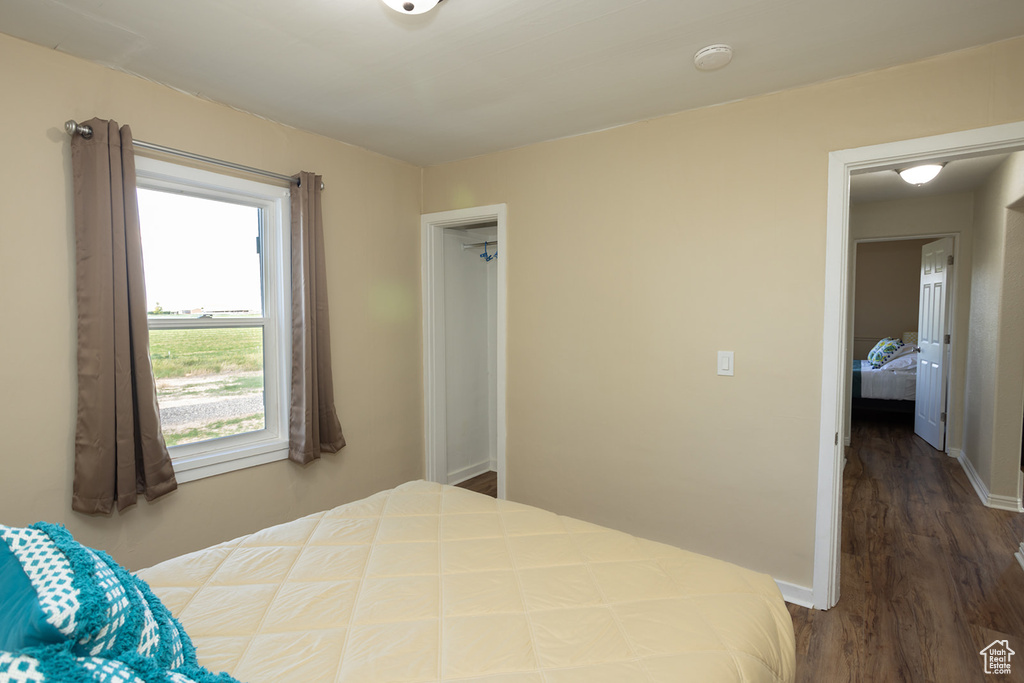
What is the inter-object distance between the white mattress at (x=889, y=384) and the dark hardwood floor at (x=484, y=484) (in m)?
4.88

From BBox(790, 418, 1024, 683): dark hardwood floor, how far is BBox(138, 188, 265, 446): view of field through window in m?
2.92

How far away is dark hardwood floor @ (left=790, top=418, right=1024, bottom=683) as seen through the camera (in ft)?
6.70

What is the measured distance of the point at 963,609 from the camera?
2.39 metres

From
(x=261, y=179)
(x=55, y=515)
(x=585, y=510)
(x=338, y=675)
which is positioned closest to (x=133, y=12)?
(x=261, y=179)

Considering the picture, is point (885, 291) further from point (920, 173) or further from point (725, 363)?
point (725, 363)

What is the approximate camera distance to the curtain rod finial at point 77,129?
202 cm

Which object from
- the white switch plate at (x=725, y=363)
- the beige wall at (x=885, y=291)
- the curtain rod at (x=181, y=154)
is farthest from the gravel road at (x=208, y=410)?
the beige wall at (x=885, y=291)

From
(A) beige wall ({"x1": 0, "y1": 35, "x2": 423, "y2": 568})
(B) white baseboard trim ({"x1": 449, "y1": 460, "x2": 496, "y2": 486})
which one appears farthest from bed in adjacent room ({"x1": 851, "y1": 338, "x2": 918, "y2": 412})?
(A) beige wall ({"x1": 0, "y1": 35, "x2": 423, "y2": 568})

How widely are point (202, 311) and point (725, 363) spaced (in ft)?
8.78

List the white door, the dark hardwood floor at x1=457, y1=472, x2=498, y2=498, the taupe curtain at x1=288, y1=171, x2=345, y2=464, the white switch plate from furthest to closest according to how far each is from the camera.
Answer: the white door → the dark hardwood floor at x1=457, y1=472, x2=498, y2=498 → the taupe curtain at x1=288, y1=171, x2=345, y2=464 → the white switch plate

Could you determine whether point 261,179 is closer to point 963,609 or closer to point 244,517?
point 244,517

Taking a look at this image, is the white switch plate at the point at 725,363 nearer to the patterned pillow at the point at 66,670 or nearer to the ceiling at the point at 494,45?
the ceiling at the point at 494,45

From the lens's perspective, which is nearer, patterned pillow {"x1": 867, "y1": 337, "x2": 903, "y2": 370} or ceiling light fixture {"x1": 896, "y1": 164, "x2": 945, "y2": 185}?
ceiling light fixture {"x1": 896, "y1": 164, "x2": 945, "y2": 185}

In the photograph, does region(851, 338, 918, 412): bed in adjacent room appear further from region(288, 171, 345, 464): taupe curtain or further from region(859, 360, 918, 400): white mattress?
region(288, 171, 345, 464): taupe curtain
